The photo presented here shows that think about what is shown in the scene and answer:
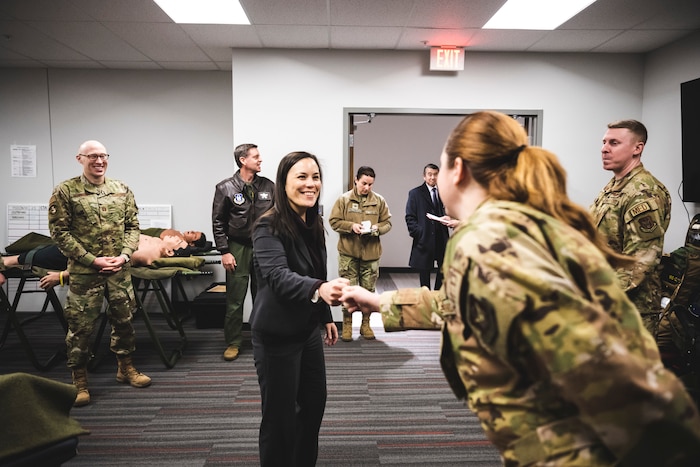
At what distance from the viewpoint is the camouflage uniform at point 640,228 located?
6.75 ft

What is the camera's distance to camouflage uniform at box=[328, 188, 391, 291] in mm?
3930

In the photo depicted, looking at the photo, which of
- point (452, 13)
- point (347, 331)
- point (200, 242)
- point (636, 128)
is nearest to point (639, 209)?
point (636, 128)

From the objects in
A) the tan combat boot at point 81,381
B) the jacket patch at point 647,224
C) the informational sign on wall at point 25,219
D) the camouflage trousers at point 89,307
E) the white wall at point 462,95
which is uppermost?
the white wall at point 462,95

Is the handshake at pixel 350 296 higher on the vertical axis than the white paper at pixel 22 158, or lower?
lower

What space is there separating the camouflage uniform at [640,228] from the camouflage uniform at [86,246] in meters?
2.86

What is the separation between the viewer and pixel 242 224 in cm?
349

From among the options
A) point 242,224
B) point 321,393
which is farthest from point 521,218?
point 242,224

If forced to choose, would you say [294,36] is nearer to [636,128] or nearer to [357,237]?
[357,237]

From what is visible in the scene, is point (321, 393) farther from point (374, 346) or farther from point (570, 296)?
point (374, 346)

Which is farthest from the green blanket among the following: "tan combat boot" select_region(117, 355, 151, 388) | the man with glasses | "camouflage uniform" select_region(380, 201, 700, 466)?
"tan combat boot" select_region(117, 355, 151, 388)

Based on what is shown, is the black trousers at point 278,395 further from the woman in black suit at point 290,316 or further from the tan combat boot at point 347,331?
the tan combat boot at point 347,331

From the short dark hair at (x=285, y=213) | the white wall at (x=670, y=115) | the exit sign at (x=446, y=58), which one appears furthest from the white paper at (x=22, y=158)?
the white wall at (x=670, y=115)

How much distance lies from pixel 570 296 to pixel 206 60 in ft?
15.1

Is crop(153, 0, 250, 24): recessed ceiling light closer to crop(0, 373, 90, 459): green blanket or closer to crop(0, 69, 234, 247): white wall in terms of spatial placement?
crop(0, 69, 234, 247): white wall
